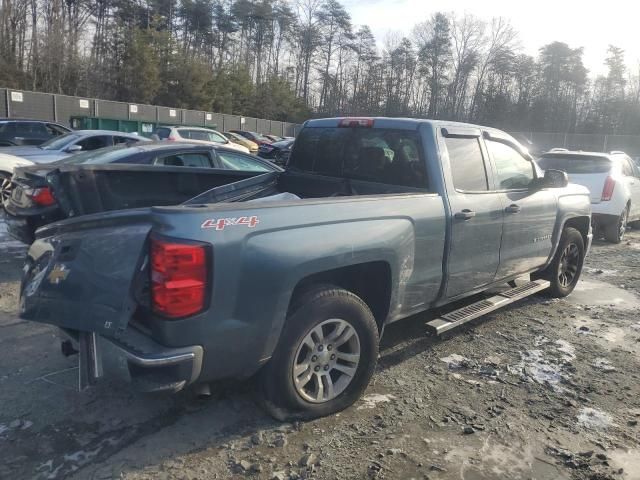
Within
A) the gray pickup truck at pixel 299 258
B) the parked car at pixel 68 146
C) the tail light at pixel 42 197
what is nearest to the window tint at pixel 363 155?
the gray pickup truck at pixel 299 258

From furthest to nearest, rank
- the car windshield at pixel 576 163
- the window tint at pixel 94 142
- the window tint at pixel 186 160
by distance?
1. the window tint at pixel 94 142
2. the car windshield at pixel 576 163
3. the window tint at pixel 186 160

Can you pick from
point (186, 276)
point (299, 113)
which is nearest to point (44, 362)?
point (186, 276)

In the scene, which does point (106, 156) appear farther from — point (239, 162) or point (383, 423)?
point (383, 423)

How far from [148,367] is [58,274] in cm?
81

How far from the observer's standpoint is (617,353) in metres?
4.66

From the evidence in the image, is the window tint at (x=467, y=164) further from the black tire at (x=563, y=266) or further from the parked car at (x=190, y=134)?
the parked car at (x=190, y=134)

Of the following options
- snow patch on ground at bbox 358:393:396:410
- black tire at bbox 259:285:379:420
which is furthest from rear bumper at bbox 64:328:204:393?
snow patch on ground at bbox 358:393:396:410

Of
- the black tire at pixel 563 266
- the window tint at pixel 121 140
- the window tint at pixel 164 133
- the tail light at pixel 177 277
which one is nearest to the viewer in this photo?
the tail light at pixel 177 277

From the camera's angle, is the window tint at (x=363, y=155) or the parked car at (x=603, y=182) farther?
the parked car at (x=603, y=182)

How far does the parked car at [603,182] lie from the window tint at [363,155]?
6.65 meters

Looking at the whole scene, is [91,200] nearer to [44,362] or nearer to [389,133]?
[44,362]

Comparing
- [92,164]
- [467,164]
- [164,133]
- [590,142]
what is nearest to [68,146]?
[92,164]

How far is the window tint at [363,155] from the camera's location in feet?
13.9

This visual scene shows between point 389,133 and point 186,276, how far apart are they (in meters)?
2.42
